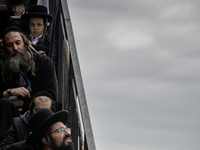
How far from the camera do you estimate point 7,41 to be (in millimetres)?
5543

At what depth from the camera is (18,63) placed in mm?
5410

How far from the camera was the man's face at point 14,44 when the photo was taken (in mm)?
5531

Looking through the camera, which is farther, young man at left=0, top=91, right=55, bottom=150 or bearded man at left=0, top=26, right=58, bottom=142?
bearded man at left=0, top=26, right=58, bottom=142

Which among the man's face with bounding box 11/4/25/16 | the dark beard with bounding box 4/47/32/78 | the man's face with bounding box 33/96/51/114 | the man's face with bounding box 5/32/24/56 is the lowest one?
the man's face with bounding box 33/96/51/114

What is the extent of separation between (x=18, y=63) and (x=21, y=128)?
97 centimetres

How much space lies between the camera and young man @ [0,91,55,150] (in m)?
4.38

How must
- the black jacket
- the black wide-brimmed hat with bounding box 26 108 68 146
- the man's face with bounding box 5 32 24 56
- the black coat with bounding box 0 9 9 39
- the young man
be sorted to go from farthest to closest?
the black coat with bounding box 0 9 9 39 → the man's face with bounding box 5 32 24 56 → the black jacket → the young man → the black wide-brimmed hat with bounding box 26 108 68 146

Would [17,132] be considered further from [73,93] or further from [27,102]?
[73,93]

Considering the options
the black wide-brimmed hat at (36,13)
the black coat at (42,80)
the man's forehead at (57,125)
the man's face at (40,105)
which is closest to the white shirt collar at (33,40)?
the black wide-brimmed hat at (36,13)

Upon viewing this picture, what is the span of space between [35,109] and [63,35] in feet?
6.78

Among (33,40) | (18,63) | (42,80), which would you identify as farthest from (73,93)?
(33,40)

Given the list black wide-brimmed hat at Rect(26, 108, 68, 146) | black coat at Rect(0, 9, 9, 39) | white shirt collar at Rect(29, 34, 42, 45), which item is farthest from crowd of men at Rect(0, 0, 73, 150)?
black coat at Rect(0, 9, 9, 39)

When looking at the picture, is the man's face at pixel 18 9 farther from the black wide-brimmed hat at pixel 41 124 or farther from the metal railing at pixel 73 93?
the black wide-brimmed hat at pixel 41 124

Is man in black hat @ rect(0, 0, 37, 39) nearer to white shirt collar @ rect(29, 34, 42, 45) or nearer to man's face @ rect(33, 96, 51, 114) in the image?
white shirt collar @ rect(29, 34, 42, 45)
